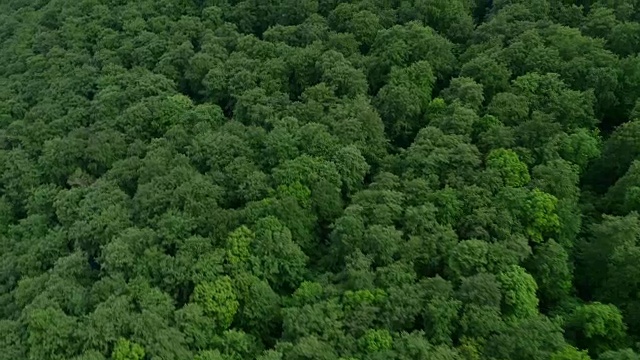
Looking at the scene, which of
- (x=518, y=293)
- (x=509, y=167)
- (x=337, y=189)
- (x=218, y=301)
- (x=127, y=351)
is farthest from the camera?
(x=337, y=189)

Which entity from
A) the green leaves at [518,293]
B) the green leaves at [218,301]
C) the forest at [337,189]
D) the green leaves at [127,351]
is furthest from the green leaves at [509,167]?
the green leaves at [127,351]

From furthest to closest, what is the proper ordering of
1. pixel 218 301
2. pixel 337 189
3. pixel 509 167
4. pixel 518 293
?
pixel 337 189 → pixel 509 167 → pixel 218 301 → pixel 518 293

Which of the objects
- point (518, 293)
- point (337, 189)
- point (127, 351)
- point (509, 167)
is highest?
point (509, 167)

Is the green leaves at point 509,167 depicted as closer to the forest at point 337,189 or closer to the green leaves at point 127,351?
the forest at point 337,189

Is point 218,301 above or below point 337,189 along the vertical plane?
below

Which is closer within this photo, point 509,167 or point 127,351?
point 127,351

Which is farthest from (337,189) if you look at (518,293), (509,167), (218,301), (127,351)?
(127,351)

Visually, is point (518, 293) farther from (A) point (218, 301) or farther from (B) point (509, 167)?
(A) point (218, 301)

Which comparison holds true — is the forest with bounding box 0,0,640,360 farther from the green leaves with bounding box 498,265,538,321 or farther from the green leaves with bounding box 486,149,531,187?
the green leaves with bounding box 486,149,531,187

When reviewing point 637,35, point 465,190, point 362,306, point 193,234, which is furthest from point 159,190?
point 637,35
